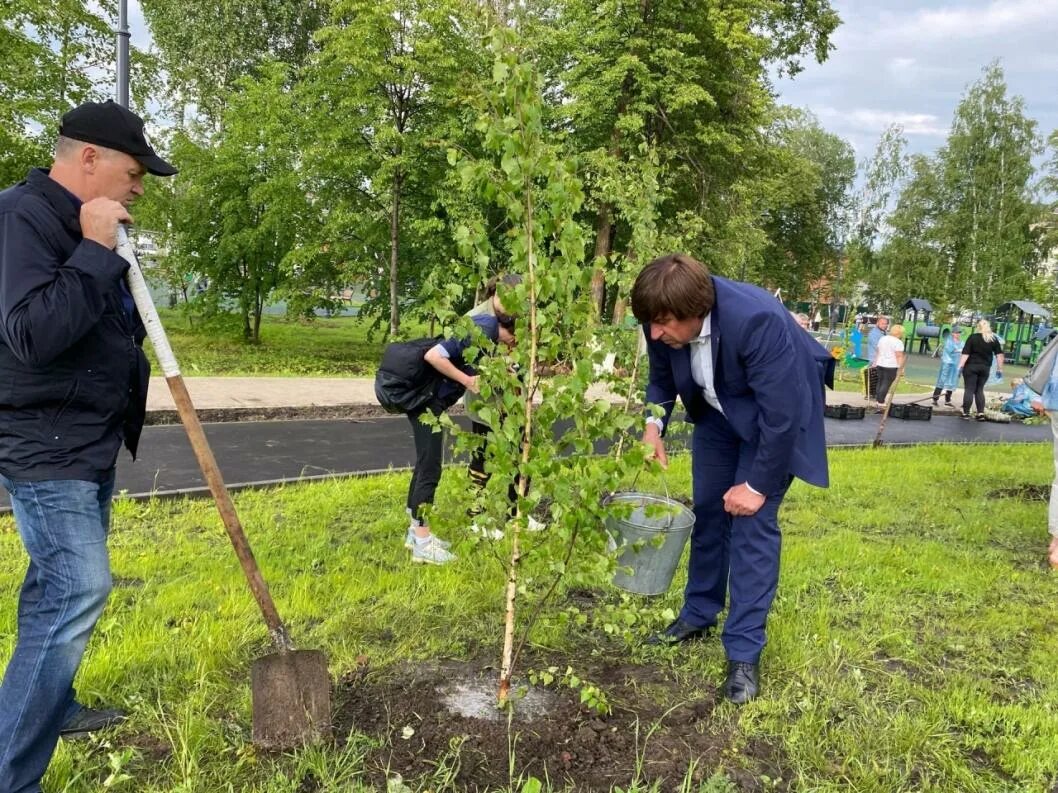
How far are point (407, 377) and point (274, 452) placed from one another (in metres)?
3.73

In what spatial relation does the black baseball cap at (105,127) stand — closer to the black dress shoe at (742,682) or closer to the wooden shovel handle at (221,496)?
the wooden shovel handle at (221,496)

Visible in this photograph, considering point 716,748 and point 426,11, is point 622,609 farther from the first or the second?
point 426,11

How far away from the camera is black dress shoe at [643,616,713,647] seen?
128 inches

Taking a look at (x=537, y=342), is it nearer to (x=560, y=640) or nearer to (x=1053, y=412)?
(x=560, y=640)

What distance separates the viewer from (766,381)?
8.75ft

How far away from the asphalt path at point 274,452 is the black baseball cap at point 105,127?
373 cm

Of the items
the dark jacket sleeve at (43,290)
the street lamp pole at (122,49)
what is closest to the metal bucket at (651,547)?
the dark jacket sleeve at (43,290)

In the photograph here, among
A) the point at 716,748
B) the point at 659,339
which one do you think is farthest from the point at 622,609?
the point at 659,339

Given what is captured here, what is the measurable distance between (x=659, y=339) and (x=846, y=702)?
63.0 inches

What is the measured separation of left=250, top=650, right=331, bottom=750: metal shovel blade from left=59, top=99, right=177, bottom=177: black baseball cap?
1505 millimetres

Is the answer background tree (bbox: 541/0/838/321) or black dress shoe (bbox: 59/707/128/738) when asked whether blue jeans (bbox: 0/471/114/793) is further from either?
background tree (bbox: 541/0/838/321)

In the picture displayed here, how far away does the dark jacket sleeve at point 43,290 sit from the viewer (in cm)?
173

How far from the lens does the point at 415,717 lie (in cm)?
259

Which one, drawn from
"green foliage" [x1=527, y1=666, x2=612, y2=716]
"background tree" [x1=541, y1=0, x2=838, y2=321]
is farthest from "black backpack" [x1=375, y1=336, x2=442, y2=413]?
"background tree" [x1=541, y1=0, x2=838, y2=321]
